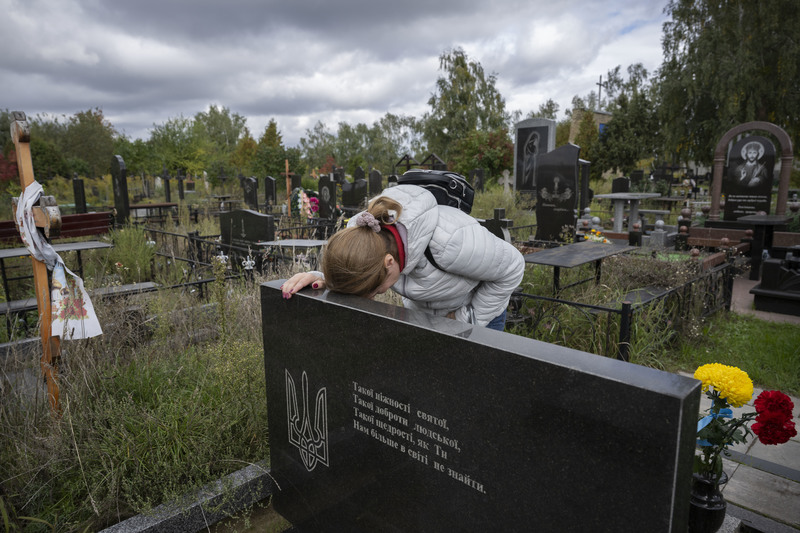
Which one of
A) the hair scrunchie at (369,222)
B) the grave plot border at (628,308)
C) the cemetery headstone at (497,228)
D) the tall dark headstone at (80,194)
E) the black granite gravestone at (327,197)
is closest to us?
the hair scrunchie at (369,222)

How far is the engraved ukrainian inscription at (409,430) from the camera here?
1.64 metres

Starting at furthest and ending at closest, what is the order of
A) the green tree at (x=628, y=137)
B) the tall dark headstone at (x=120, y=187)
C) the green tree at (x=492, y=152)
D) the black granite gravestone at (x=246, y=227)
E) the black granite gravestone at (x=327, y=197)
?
the green tree at (x=628, y=137) < the green tree at (x=492, y=152) < the black granite gravestone at (x=327, y=197) < the tall dark headstone at (x=120, y=187) < the black granite gravestone at (x=246, y=227)

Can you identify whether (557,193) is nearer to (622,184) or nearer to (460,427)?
(622,184)

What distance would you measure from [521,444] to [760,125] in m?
12.9

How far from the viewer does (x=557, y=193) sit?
30.9 ft

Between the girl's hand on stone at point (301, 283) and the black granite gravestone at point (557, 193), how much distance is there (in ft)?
24.9

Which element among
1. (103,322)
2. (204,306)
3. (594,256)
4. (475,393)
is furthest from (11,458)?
(594,256)

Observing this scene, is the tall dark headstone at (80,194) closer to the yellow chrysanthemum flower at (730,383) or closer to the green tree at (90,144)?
the yellow chrysanthemum flower at (730,383)

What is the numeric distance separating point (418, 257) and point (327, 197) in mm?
11987

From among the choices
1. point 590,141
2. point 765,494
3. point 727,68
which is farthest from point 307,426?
point 590,141

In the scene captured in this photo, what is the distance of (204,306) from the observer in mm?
4676

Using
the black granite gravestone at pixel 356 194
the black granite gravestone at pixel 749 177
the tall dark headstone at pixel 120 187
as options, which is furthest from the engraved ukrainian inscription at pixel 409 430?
the black granite gravestone at pixel 749 177

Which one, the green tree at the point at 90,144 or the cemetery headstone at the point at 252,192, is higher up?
the green tree at the point at 90,144

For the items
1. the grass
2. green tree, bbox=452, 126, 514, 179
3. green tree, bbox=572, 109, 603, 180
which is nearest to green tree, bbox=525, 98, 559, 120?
green tree, bbox=572, 109, 603, 180
